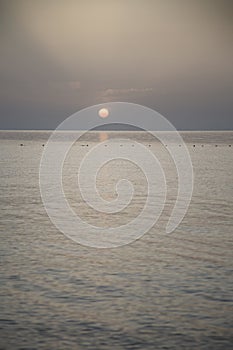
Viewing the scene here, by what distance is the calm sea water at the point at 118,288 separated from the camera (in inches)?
798

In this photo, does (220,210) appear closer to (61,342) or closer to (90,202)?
(90,202)

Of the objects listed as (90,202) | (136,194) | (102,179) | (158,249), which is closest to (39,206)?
(90,202)

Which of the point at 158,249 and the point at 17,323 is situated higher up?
the point at 17,323

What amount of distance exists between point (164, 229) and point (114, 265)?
437 inches

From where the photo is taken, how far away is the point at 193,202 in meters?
56.3

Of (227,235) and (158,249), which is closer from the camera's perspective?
(158,249)

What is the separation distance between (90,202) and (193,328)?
3668 cm

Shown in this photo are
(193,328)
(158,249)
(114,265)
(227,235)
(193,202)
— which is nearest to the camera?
(193,328)

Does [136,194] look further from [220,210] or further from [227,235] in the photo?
[227,235]

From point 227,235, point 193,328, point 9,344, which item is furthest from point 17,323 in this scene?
point 227,235

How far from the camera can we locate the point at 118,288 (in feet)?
86.5

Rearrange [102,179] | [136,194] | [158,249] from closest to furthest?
[158,249], [136,194], [102,179]

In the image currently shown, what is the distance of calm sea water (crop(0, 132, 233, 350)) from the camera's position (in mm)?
20281

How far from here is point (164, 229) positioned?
4141 cm
